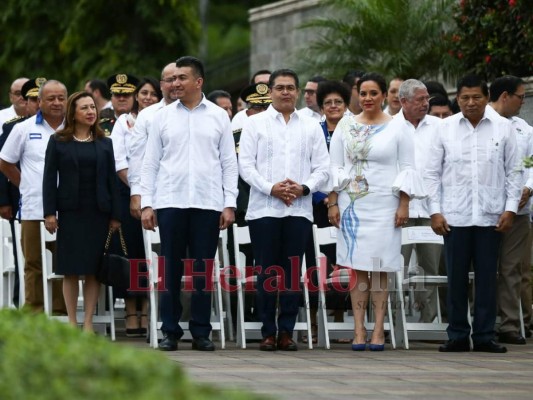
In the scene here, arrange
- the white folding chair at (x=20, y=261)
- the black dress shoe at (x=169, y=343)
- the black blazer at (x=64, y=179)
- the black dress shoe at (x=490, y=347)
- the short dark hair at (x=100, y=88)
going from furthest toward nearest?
the short dark hair at (x=100, y=88) → the white folding chair at (x=20, y=261) → the black blazer at (x=64, y=179) → the black dress shoe at (x=490, y=347) → the black dress shoe at (x=169, y=343)

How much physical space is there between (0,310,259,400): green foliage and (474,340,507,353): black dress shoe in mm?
6714

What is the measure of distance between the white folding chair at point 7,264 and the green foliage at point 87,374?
28.8ft

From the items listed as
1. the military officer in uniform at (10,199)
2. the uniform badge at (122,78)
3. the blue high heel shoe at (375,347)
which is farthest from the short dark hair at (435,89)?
the military officer in uniform at (10,199)

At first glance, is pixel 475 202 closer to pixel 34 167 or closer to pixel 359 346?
pixel 359 346

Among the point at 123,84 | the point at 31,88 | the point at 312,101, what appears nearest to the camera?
the point at 123,84

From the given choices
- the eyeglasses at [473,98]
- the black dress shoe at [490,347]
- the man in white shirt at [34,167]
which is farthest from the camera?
the man in white shirt at [34,167]

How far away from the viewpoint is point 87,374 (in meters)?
6.02

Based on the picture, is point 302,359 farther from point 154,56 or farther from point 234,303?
point 154,56

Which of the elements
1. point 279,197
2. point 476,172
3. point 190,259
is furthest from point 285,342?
point 476,172

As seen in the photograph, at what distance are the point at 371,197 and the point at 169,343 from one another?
2058 millimetres

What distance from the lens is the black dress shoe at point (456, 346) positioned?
43.2ft

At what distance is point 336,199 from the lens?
13.2 meters

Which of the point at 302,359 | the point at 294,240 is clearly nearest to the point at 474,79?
the point at 294,240

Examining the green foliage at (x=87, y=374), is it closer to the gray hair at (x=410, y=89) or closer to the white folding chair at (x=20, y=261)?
the gray hair at (x=410, y=89)
